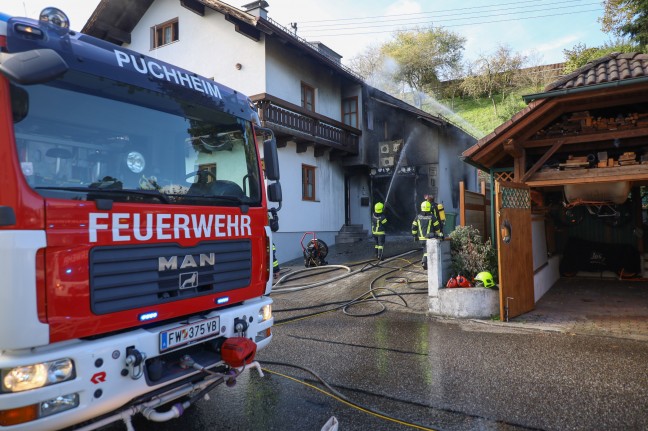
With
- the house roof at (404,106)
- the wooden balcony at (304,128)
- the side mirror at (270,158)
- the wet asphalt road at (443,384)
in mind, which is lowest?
the wet asphalt road at (443,384)

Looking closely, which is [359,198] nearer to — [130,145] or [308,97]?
[308,97]

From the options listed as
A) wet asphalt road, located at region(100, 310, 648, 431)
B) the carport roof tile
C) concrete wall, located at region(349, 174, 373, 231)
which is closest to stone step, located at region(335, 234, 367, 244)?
concrete wall, located at region(349, 174, 373, 231)

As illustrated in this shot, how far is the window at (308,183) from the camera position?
1580 cm

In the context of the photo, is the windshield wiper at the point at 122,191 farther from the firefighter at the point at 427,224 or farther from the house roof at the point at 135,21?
the house roof at the point at 135,21

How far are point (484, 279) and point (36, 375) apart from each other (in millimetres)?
6602

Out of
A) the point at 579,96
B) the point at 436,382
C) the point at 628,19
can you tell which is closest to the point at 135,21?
the point at 579,96

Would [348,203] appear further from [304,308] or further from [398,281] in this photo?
[304,308]

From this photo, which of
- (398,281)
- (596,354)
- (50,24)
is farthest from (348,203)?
(50,24)

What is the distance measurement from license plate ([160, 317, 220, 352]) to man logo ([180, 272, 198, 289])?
10.6 inches

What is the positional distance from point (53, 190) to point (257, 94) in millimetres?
11729

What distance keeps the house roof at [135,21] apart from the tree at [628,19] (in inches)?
455

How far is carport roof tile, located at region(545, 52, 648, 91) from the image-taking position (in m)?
6.41

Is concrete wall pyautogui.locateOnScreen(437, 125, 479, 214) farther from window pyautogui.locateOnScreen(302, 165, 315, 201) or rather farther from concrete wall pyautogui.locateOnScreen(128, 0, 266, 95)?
concrete wall pyautogui.locateOnScreen(128, 0, 266, 95)

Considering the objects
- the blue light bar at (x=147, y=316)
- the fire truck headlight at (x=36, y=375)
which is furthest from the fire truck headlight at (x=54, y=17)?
the fire truck headlight at (x=36, y=375)
